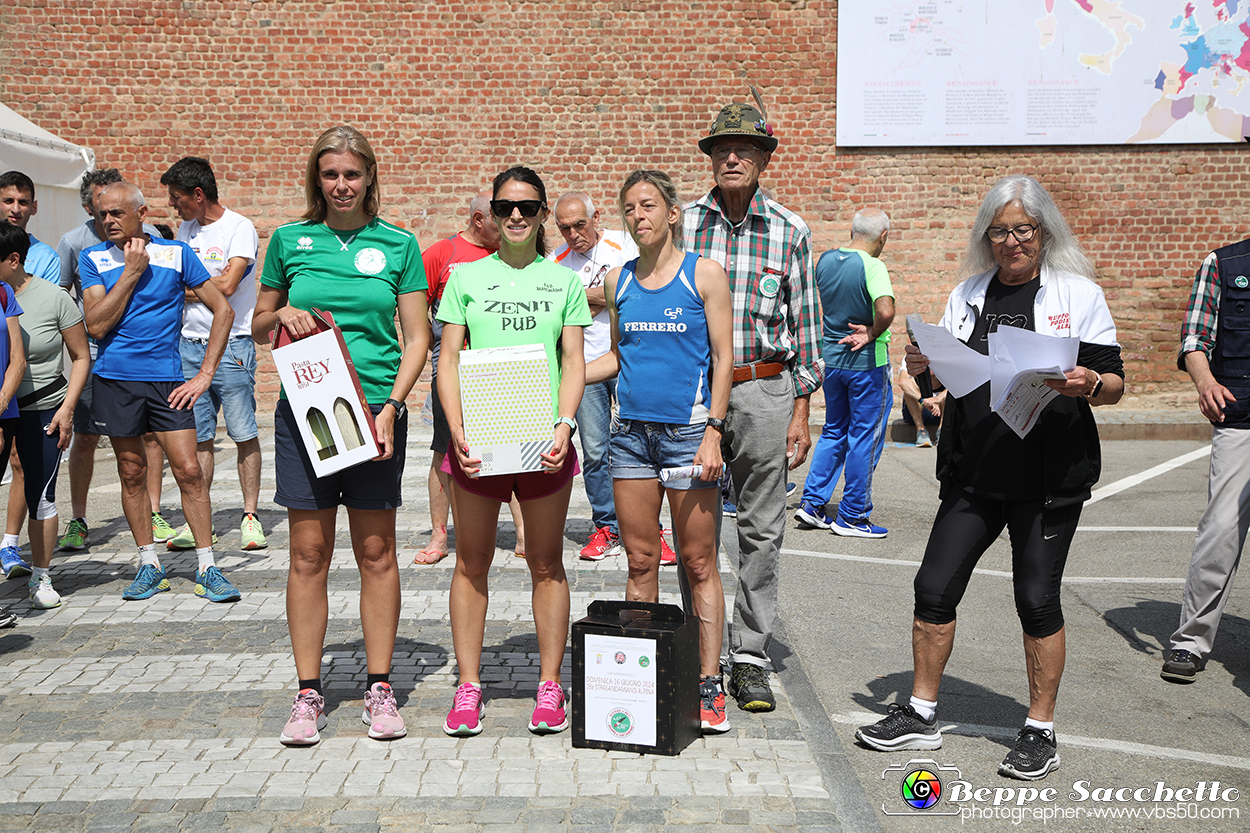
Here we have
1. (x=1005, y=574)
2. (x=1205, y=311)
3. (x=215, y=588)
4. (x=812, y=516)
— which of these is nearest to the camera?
(x=1205, y=311)

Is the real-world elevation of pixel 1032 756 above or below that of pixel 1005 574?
above

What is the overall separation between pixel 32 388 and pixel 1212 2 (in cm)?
1511

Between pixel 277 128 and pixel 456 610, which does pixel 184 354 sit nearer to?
pixel 456 610

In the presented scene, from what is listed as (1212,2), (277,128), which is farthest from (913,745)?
(1212,2)

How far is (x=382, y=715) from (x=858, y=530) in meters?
4.70

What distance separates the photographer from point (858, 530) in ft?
25.6

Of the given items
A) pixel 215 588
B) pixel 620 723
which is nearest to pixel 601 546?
pixel 215 588

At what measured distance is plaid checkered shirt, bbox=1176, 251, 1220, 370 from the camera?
16.4 feet

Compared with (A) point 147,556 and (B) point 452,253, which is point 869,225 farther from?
(A) point 147,556

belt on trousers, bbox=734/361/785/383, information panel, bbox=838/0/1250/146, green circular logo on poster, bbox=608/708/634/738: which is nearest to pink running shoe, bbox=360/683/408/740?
green circular logo on poster, bbox=608/708/634/738

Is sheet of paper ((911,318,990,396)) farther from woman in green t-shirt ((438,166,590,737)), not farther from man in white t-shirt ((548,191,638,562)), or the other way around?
man in white t-shirt ((548,191,638,562))

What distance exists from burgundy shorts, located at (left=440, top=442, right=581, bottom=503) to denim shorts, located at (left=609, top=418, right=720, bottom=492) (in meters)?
0.23

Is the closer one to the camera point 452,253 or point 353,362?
point 353,362

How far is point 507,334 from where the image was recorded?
13.0ft
